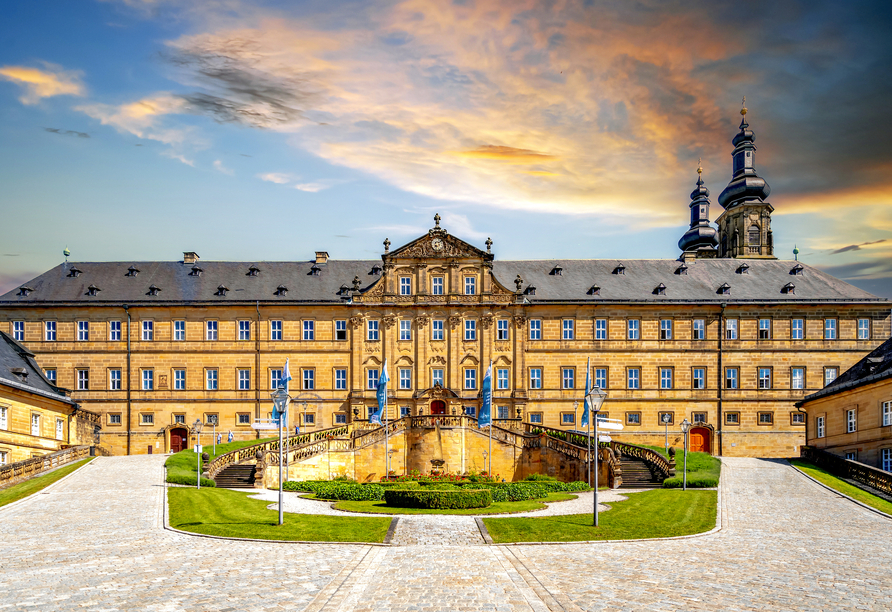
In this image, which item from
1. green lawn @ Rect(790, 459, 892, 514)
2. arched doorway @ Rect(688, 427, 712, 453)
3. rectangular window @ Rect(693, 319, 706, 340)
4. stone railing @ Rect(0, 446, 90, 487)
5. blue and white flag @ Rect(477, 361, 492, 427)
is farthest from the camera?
rectangular window @ Rect(693, 319, 706, 340)

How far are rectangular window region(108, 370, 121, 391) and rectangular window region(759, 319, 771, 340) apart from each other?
52.0 m

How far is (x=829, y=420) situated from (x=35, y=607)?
46.0m

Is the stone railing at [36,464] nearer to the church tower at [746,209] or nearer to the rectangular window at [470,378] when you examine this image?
the rectangular window at [470,378]

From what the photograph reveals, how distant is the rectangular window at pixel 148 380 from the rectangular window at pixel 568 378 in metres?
33.0

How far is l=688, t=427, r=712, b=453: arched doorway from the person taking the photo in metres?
63.0

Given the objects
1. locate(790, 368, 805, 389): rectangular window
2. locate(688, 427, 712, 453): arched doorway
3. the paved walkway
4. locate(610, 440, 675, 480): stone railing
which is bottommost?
locate(688, 427, 712, 453): arched doorway

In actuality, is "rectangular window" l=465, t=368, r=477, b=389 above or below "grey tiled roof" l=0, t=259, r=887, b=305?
below

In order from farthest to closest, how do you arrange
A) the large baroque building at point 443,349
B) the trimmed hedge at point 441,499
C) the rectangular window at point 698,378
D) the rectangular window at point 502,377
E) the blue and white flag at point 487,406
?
the rectangular window at point 698,378
the rectangular window at point 502,377
the large baroque building at point 443,349
the blue and white flag at point 487,406
the trimmed hedge at point 441,499

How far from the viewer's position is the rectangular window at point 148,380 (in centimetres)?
6284

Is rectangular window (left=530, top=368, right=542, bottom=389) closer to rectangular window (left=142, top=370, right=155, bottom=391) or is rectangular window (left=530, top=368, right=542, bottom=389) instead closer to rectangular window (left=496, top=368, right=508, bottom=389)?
rectangular window (left=496, top=368, right=508, bottom=389)

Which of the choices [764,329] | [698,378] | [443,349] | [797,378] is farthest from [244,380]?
[797,378]

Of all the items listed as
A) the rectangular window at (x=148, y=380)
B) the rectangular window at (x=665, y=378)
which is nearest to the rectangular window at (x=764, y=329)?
A: the rectangular window at (x=665, y=378)

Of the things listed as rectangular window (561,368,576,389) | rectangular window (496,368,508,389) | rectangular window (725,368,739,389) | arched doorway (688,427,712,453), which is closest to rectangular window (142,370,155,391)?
rectangular window (496,368,508,389)

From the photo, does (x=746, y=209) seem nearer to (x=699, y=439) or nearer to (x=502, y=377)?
(x=699, y=439)
